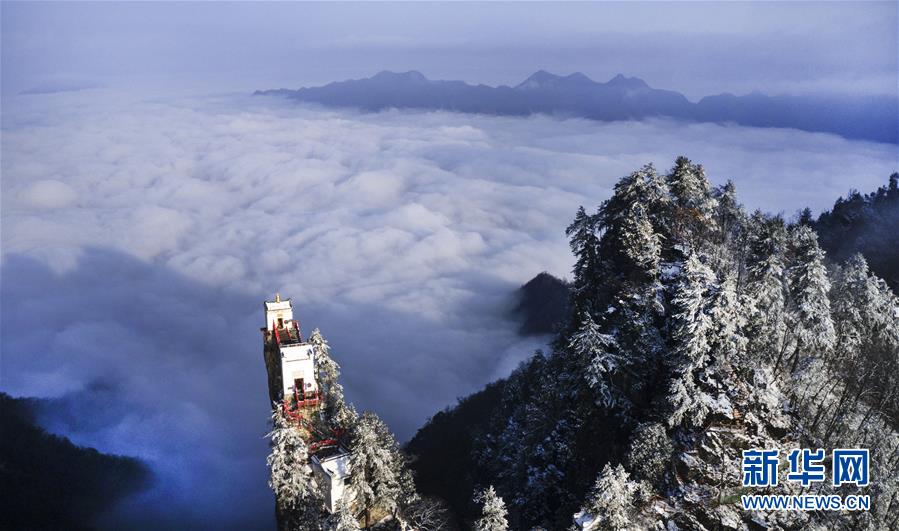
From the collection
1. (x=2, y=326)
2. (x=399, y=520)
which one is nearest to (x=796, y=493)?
(x=399, y=520)

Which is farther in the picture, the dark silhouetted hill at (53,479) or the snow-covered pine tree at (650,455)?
the dark silhouetted hill at (53,479)

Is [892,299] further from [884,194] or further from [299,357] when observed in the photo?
[884,194]

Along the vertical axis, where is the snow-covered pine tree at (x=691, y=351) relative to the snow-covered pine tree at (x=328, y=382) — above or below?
above

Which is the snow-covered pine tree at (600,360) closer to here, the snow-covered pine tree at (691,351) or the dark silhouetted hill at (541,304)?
the snow-covered pine tree at (691,351)

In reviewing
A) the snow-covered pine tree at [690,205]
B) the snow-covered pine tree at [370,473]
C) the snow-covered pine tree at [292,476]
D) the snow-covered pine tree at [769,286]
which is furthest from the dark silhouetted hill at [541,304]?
the snow-covered pine tree at [292,476]

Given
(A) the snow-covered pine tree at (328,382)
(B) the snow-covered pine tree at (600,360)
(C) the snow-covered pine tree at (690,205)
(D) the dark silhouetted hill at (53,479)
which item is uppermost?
(C) the snow-covered pine tree at (690,205)

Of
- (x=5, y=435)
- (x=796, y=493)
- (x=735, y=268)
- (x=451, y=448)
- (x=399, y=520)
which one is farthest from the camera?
(x=5, y=435)

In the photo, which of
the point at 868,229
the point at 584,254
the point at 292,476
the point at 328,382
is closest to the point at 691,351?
the point at 584,254

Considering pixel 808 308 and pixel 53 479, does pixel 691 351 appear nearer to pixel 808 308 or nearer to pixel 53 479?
pixel 808 308
